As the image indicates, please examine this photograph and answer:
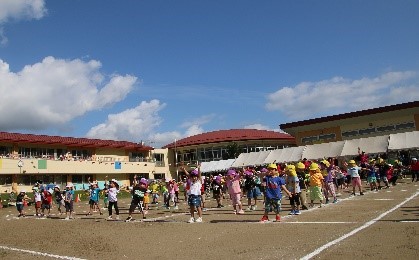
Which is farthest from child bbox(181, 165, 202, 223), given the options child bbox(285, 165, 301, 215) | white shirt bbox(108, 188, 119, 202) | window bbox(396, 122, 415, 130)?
window bbox(396, 122, 415, 130)

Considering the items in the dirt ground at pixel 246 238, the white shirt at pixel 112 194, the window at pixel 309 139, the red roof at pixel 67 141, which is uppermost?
the red roof at pixel 67 141

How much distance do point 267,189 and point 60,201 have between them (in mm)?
12113

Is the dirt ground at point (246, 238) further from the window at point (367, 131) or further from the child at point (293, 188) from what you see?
the window at point (367, 131)

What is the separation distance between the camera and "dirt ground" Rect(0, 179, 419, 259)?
7129mm

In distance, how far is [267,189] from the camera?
38.3 ft

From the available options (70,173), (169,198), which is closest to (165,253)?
(169,198)

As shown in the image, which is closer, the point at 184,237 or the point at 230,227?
the point at 184,237

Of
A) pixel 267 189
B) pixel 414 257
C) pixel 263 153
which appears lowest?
pixel 414 257

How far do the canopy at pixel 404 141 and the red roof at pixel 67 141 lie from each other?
33649mm

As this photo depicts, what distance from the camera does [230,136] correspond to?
5875 cm

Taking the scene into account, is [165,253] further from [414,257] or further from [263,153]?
[263,153]

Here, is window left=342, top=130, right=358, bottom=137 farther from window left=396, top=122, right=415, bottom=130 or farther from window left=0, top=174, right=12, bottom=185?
window left=0, top=174, right=12, bottom=185

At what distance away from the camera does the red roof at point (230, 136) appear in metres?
57.8

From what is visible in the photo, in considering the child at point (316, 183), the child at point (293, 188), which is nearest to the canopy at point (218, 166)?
the child at point (316, 183)
